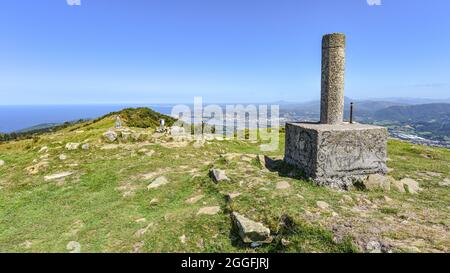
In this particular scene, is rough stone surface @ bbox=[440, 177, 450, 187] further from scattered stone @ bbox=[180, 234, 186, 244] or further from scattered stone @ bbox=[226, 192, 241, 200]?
scattered stone @ bbox=[180, 234, 186, 244]

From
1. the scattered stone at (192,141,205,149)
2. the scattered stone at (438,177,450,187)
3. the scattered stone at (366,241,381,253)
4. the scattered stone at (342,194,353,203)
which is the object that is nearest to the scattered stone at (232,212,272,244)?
the scattered stone at (366,241,381,253)

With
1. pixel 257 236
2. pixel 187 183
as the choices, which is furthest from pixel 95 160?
pixel 257 236

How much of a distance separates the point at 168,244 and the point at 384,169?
874 cm

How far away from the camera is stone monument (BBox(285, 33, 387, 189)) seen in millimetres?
10102

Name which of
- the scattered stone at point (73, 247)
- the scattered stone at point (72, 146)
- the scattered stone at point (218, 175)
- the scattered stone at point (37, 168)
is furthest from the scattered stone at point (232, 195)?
the scattered stone at point (72, 146)

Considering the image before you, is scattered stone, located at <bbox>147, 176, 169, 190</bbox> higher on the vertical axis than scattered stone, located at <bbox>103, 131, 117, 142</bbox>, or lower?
lower

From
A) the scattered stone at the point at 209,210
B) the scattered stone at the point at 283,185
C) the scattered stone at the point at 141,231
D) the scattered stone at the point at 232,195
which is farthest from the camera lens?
the scattered stone at the point at 283,185

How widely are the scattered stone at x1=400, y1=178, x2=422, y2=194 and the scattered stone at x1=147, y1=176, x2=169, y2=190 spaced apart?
9.57 m

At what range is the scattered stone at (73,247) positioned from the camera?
7.43 metres

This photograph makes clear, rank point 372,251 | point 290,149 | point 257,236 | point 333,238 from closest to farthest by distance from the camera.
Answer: point 372,251
point 333,238
point 257,236
point 290,149

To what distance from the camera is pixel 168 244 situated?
23.8ft

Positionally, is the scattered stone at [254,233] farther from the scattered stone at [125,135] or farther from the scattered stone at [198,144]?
the scattered stone at [125,135]

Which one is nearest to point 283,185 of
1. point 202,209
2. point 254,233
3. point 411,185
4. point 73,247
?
point 202,209
